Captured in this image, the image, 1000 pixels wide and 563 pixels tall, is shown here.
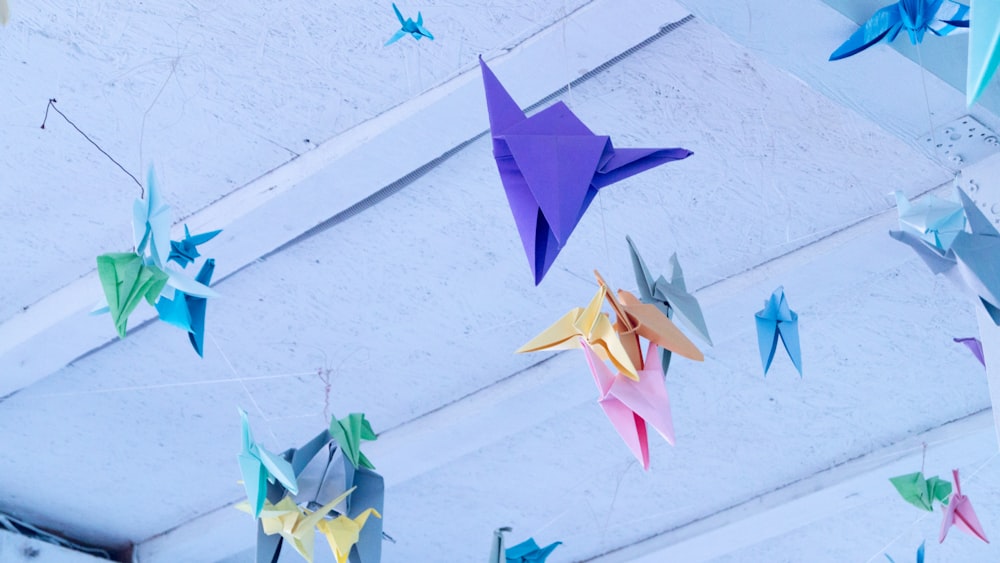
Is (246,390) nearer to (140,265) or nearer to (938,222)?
(140,265)

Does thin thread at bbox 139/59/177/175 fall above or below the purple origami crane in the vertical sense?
above

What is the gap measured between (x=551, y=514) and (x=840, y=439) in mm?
618

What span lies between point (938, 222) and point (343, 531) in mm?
834

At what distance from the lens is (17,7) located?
155 cm

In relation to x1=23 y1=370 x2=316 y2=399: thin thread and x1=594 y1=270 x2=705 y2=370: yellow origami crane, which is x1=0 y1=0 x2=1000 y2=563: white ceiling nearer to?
x1=23 y1=370 x2=316 y2=399: thin thread

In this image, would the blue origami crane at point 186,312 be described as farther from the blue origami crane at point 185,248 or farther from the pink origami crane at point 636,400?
the pink origami crane at point 636,400

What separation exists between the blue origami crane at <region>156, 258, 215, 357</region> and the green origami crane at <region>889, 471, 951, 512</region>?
1197 mm

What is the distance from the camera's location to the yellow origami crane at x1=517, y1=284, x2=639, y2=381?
1301 millimetres

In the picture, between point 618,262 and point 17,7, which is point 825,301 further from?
point 17,7

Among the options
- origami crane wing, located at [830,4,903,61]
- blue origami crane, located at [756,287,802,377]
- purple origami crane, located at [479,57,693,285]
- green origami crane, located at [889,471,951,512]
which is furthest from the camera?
green origami crane, located at [889,471,951,512]

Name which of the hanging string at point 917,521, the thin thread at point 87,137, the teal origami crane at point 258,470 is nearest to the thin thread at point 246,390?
the thin thread at point 87,137

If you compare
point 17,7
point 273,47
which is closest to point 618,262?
point 273,47

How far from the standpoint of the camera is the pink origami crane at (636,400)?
51.6 inches

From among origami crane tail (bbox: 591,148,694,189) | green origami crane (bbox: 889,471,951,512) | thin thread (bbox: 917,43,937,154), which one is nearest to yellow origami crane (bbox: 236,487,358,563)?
origami crane tail (bbox: 591,148,694,189)
